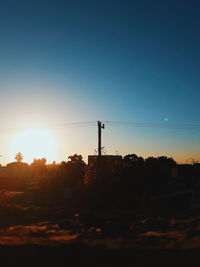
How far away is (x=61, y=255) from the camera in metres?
6.29

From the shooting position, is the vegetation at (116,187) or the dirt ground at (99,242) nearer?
the dirt ground at (99,242)

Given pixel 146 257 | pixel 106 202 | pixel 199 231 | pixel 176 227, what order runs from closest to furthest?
pixel 146 257, pixel 199 231, pixel 176 227, pixel 106 202

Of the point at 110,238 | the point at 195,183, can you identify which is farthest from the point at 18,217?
the point at 195,183

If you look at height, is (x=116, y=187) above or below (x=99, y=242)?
above

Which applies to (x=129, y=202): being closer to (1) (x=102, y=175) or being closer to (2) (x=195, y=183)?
(1) (x=102, y=175)

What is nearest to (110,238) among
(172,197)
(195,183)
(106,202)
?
(106,202)

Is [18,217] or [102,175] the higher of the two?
[102,175]

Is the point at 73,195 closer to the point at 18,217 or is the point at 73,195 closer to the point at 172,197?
the point at 172,197

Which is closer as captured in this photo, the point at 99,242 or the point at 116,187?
the point at 99,242

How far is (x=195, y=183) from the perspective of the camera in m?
29.3

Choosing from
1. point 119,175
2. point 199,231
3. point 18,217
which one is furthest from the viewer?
point 119,175

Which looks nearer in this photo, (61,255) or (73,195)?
(61,255)

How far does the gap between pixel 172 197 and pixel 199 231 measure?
41.8 ft

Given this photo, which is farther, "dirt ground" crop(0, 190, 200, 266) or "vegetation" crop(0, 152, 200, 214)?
"vegetation" crop(0, 152, 200, 214)
